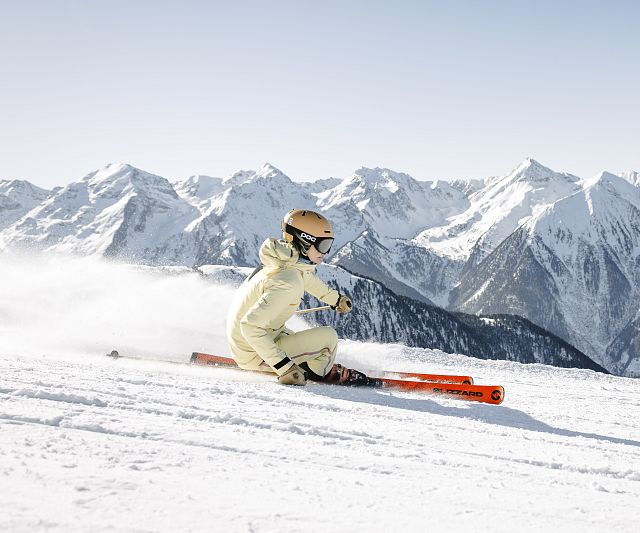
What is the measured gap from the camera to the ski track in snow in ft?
7.93

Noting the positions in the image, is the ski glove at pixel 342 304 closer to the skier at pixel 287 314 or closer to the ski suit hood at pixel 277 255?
the skier at pixel 287 314

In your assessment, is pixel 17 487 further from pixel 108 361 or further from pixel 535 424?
pixel 108 361

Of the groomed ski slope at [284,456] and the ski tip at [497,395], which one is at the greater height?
the ski tip at [497,395]

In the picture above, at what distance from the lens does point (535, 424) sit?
6.11 m

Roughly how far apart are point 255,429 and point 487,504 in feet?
5.96

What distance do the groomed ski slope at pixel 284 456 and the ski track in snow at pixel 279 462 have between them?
12 mm

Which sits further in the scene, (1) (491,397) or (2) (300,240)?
(2) (300,240)

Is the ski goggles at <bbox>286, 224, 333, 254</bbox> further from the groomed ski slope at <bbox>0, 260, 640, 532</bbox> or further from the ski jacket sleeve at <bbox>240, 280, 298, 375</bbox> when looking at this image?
the groomed ski slope at <bbox>0, 260, 640, 532</bbox>

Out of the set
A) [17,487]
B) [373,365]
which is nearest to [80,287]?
[373,365]

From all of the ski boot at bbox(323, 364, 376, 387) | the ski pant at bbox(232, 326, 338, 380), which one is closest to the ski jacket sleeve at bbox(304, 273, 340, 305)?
the ski pant at bbox(232, 326, 338, 380)

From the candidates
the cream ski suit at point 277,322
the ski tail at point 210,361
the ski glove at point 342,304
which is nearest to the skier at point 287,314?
the cream ski suit at point 277,322

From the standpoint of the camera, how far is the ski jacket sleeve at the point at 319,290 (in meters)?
8.35

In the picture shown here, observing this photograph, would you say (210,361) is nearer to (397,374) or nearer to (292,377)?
(292,377)

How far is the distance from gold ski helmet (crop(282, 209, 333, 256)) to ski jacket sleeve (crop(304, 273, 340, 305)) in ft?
1.72
